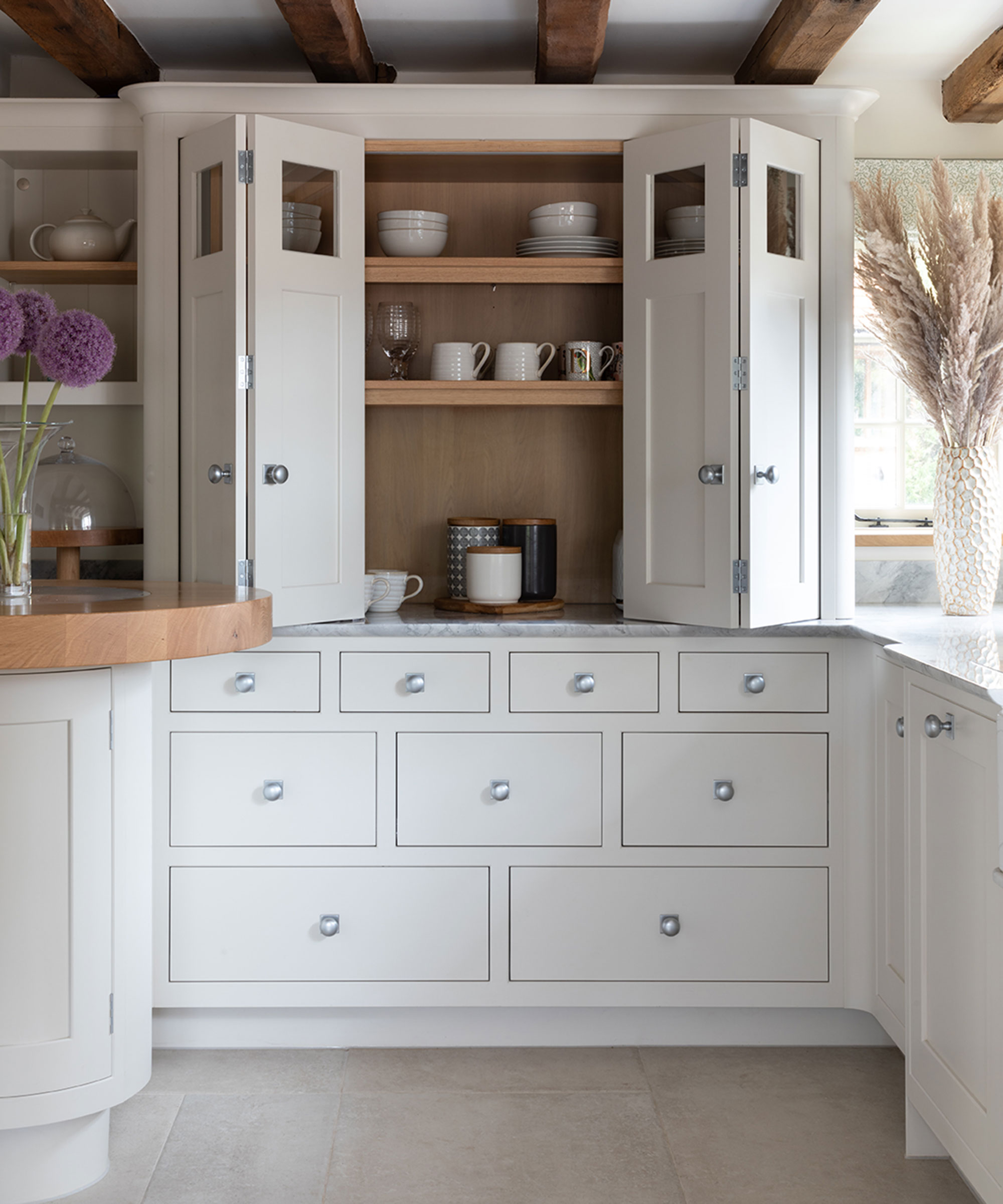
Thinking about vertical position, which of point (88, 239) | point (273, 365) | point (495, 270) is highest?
point (88, 239)

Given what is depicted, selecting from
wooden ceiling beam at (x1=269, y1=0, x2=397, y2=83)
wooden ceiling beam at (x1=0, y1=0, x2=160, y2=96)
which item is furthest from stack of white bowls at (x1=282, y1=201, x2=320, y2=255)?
wooden ceiling beam at (x1=0, y1=0, x2=160, y2=96)

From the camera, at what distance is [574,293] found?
9.77 ft

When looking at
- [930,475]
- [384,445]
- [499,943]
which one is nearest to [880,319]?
[930,475]

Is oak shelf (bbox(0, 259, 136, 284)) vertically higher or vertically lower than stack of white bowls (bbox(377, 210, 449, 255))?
lower

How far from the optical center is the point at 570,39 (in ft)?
8.17

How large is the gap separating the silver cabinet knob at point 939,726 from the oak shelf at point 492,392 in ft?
3.66

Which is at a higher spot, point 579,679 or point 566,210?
point 566,210

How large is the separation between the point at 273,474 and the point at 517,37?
1.29 m

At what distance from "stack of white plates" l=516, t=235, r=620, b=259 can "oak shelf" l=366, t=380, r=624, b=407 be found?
32 cm

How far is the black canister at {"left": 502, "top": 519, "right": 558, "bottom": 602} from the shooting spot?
9.24ft

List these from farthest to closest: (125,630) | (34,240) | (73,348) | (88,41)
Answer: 1. (34,240)
2. (88,41)
3. (73,348)
4. (125,630)

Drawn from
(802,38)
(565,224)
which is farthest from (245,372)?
(802,38)

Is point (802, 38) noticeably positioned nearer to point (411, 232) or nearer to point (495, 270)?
point (495, 270)

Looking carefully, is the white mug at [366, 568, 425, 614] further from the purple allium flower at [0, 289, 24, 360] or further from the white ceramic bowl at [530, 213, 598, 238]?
the purple allium flower at [0, 289, 24, 360]
